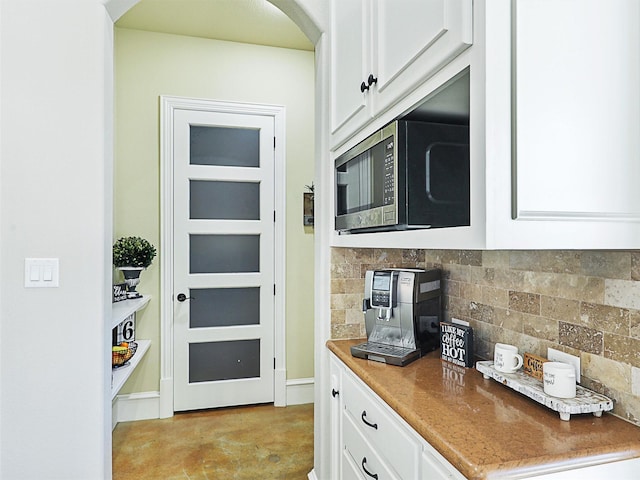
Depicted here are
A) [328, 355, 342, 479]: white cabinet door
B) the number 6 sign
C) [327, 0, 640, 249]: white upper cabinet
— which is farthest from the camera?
the number 6 sign

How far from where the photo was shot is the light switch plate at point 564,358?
117 cm

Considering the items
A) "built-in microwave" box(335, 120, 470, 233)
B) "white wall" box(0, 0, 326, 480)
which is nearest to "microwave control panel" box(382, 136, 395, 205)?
"built-in microwave" box(335, 120, 470, 233)

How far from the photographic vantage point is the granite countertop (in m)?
0.88

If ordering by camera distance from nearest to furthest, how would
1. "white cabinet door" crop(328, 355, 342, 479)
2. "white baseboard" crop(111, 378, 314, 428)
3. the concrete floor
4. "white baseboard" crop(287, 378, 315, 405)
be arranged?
"white cabinet door" crop(328, 355, 342, 479)
the concrete floor
"white baseboard" crop(111, 378, 314, 428)
"white baseboard" crop(287, 378, 315, 405)

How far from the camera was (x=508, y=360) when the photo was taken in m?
1.30

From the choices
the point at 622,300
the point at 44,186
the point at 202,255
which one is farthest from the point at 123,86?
the point at 622,300

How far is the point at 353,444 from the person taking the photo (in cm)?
158

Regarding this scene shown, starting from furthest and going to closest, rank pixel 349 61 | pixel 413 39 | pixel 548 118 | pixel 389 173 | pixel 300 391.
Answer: pixel 300 391 → pixel 349 61 → pixel 389 173 → pixel 413 39 → pixel 548 118

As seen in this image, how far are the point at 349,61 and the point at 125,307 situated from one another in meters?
1.89

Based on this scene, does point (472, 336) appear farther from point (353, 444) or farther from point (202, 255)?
point (202, 255)

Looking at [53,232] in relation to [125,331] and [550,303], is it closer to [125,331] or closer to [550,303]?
[125,331]

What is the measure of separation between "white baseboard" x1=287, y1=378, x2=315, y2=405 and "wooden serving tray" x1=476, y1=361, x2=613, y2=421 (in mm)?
2319

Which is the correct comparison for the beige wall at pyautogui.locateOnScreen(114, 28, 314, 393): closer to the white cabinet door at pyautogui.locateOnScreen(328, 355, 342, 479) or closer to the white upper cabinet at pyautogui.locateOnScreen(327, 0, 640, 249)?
the white cabinet door at pyautogui.locateOnScreen(328, 355, 342, 479)

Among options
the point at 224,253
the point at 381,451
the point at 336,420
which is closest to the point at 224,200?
the point at 224,253
